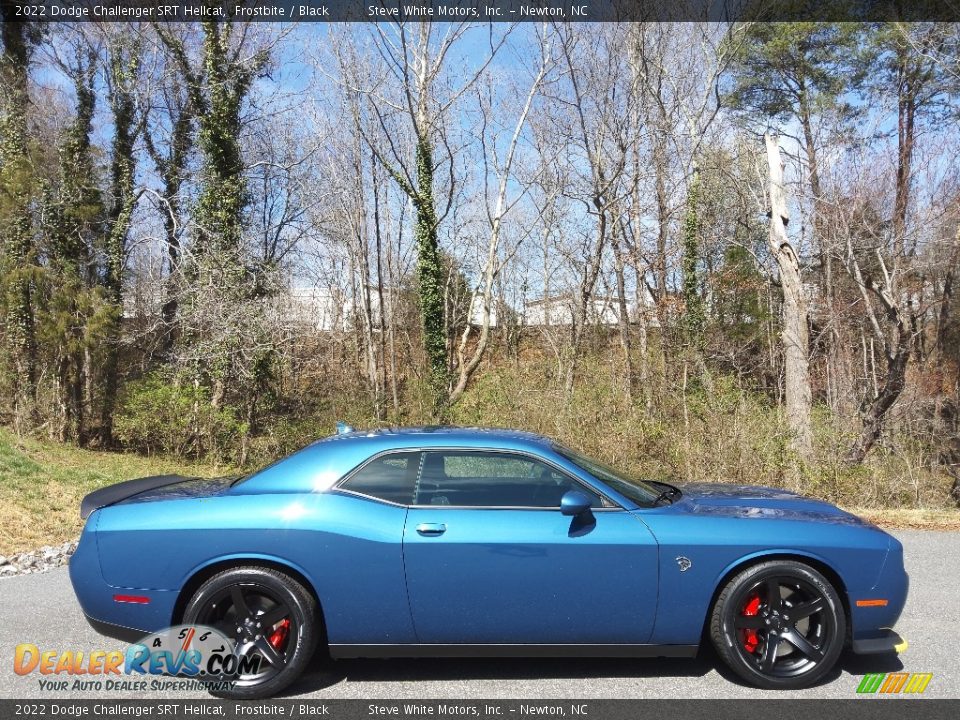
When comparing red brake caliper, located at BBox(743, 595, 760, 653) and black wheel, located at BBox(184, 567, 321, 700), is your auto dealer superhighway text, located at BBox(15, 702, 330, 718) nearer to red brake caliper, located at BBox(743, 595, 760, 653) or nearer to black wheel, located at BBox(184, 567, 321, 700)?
black wheel, located at BBox(184, 567, 321, 700)

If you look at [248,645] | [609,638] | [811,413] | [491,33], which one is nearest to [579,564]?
[609,638]

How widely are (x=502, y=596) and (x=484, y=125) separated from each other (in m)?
21.2

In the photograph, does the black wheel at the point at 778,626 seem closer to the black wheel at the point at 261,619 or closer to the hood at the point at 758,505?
the hood at the point at 758,505

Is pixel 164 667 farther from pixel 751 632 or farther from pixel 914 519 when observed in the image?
pixel 914 519

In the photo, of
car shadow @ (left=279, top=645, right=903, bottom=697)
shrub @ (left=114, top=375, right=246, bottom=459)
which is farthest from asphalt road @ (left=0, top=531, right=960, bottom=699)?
shrub @ (left=114, top=375, right=246, bottom=459)

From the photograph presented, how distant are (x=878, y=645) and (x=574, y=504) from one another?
1.77 m

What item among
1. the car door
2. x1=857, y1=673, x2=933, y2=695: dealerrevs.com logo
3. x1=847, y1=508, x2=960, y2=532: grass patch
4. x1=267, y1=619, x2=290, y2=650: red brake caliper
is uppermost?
the car door

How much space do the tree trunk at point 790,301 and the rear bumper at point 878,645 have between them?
30.1 ft

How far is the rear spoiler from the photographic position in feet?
14.3

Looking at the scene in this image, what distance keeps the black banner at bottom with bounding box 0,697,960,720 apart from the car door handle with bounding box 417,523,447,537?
0.84 meters

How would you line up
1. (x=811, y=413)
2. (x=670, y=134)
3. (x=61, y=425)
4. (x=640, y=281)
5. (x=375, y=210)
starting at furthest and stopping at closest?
(x=375, y=210)
(x=670, y=134)
(x=640, y=281)
(x=61, y=425)
(x=811, y=413)

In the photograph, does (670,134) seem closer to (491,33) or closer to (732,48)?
(732,48)

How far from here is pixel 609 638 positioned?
12.8ft

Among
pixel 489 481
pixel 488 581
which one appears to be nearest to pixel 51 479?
pixel 489 481
